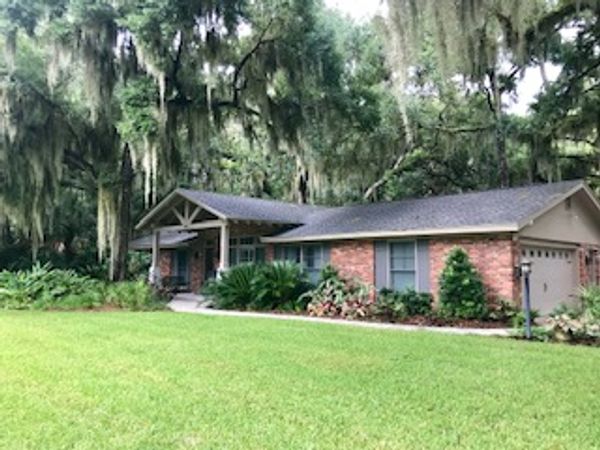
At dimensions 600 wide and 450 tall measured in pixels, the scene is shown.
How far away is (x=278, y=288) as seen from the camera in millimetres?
13664

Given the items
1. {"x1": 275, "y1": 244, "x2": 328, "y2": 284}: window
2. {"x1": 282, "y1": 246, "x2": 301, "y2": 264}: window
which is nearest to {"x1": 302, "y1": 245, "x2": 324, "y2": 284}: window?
{"x1": 275, "y1": 244, "x2": 328, "y2": 284}: window

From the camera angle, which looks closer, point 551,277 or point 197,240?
point 551,277

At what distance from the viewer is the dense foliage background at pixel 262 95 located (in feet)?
43.4

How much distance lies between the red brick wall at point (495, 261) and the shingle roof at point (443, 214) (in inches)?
16.7

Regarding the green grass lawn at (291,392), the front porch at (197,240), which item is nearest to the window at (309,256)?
the front porch at (197,240)

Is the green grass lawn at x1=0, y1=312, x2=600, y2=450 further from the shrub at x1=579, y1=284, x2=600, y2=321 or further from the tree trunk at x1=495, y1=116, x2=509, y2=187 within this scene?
the tree trunk at x1=495, y1=116, x2=509, y2=187

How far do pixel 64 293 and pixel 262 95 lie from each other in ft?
25.4

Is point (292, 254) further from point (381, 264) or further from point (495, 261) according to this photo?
point (495, 261)

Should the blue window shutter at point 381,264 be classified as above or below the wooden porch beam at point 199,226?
below

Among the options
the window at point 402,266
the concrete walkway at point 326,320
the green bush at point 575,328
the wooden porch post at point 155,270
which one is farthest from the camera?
the wooden porch post at point 155,270

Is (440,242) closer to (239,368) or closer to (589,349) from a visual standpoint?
(589,349)

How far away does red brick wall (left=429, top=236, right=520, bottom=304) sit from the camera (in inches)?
440

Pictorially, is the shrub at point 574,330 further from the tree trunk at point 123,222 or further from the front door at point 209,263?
→ the front door at point 209,263

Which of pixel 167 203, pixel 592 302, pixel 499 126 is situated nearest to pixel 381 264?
pixel 592 302
